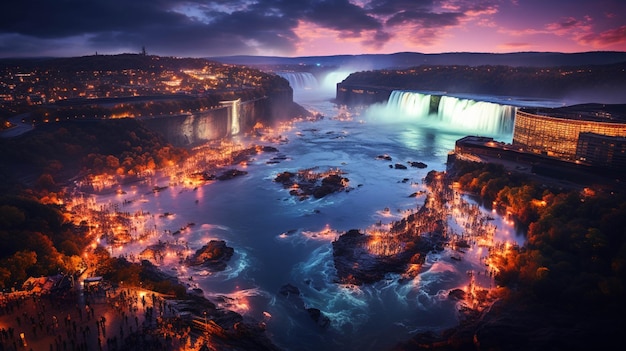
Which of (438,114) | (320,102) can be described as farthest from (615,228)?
(320,102)

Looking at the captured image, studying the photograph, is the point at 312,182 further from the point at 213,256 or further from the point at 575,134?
the point at 575,134

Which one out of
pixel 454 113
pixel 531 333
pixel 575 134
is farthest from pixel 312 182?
pixel 454 113

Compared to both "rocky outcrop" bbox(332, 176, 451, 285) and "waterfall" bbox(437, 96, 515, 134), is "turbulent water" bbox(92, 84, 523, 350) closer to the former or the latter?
"rocky outcrop" bbox(332, 176, 451, 285)

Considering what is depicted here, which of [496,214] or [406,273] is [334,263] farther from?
[496,214]

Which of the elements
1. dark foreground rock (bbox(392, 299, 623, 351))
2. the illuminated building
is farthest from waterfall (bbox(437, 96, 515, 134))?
dark foreground rock (bbox(392, 299, 623, 351))

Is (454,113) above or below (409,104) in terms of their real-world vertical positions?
below

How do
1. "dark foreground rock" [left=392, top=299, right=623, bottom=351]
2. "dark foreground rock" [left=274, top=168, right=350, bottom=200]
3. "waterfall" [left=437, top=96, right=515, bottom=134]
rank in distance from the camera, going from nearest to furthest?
"dark foreground rock" [left=392, top=299, right=623, bottom=351], "dark foreground rock" [left=274, top=168, right=350, bottom=200], "waterfall" [left=437, top=96, right=515, bottom=134]

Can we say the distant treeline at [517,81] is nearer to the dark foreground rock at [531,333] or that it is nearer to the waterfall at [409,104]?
the waterfall at [409,104]
